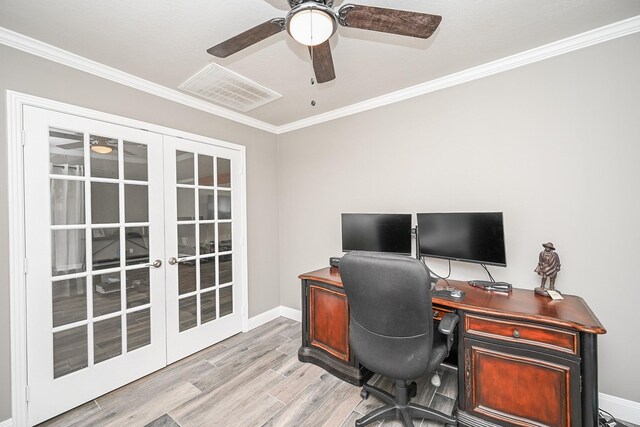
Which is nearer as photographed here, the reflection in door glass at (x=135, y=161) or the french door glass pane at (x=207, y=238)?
the reflection in door glass at (x=135, y=161)

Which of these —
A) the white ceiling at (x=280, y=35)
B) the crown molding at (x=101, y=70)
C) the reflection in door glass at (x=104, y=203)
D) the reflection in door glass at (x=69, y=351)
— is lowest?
the reflection in door glass at (x=69, y=351)

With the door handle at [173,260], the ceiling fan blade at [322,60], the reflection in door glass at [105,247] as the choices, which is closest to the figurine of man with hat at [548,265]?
the ceiling fan blade at [322,60]

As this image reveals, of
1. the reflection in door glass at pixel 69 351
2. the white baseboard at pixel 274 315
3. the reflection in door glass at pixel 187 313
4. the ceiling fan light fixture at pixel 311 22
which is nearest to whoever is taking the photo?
the ceiling fan light fixture at pixel 311 22

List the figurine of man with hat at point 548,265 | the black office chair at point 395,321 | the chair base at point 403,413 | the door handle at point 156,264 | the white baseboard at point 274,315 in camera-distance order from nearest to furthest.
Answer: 1. the black office chair at point 395,321
2. the chair base at point 403,413
3. the figurine of man with hat at point 548,265
4. the door handle at point 156,264
5. the white baseboard at point 274,315

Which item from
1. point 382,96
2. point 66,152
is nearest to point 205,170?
point 66,152

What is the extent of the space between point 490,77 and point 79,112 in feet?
10.9

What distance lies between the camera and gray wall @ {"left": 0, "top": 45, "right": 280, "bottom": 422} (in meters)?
1.77

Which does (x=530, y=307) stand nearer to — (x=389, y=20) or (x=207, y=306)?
(x=389, y=20)

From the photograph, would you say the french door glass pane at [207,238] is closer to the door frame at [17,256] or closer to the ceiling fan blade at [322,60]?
the door frame at [17,256]

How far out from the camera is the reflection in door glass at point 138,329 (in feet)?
7.59

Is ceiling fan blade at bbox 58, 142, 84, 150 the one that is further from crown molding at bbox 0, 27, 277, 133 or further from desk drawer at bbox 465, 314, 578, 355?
desk drawer at bbox 465, 314, 578, 355

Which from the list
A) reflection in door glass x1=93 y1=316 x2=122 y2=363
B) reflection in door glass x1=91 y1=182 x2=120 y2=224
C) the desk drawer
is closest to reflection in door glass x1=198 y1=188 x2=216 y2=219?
reflection in door glass x1=91 y1=182 x2=120 y2=224

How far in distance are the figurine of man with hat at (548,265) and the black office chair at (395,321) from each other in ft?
2.62

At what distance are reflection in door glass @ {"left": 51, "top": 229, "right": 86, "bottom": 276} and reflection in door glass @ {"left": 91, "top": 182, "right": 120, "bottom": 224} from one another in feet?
0.50
